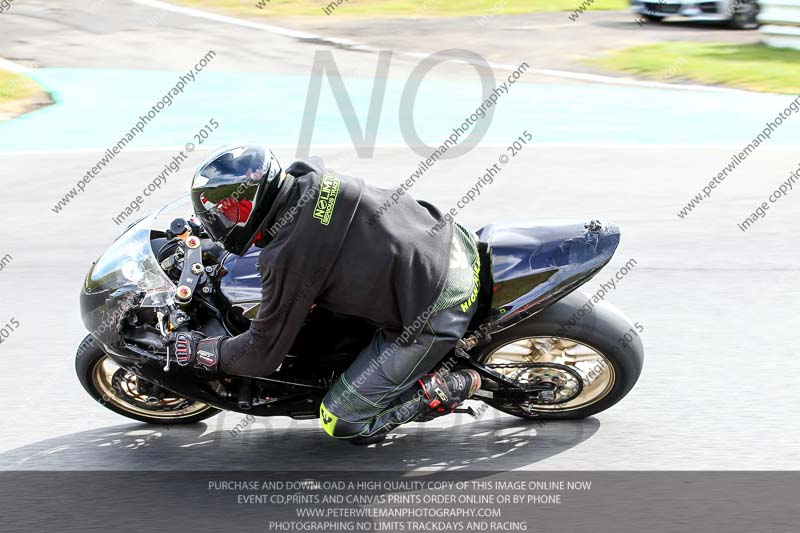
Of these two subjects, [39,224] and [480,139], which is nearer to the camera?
[39,224]

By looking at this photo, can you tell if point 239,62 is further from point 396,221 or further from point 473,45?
point 396,221

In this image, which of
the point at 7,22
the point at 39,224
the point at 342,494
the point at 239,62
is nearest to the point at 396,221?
the point at 342,494

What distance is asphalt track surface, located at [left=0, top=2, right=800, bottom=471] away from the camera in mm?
4750

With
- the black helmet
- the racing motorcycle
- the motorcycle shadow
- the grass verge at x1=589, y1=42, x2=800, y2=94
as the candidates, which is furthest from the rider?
the grass verge at x1=589, y1=42, x2=800, y2=94

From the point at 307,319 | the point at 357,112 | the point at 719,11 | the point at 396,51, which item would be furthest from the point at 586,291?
the point at 719,11

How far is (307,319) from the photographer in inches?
172

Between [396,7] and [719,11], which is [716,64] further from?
[396,7]

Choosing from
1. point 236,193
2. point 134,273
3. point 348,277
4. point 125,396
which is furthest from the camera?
point 125,396

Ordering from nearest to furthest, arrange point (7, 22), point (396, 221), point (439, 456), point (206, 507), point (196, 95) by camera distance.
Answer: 1. point (396, 221)
2. point (206, 507)
3. point (439, 456)
4. point (196, 95)
5. point (7, 22)

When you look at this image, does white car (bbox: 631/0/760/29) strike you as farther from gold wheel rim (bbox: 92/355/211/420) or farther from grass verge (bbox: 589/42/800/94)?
gold wheel rim (bbox: 92/355/211/420)

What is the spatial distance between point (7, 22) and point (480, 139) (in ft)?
32.7

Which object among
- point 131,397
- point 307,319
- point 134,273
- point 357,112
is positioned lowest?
point 357,112

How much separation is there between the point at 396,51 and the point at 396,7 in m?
3.69

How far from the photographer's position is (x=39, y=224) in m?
8.02
